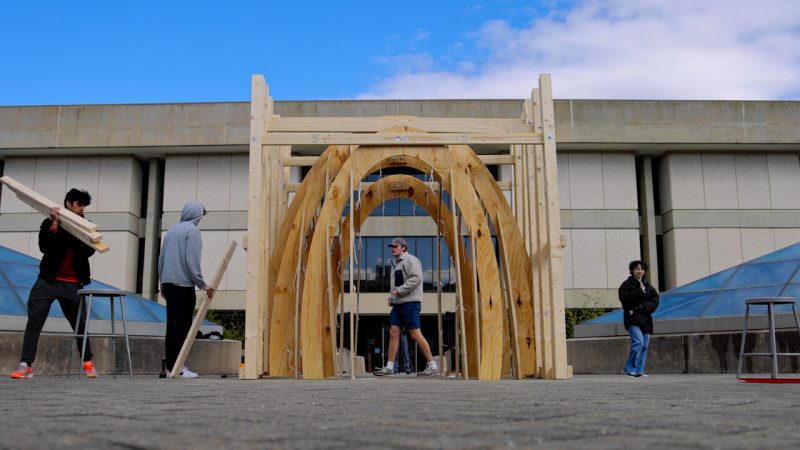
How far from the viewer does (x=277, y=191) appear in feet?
36.5

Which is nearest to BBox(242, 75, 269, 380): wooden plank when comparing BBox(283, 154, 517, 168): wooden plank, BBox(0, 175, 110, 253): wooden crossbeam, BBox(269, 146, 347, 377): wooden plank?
BBox(269, 146, 347, 377): wooden plank

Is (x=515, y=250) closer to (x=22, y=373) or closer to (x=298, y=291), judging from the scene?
(x=298, y=291)

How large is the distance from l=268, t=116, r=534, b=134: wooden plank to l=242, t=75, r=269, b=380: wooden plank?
0.40 metres

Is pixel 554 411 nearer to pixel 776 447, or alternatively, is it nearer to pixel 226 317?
pixel 776 447

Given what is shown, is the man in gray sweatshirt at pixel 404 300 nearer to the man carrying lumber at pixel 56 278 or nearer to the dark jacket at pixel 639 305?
the dark jacket at pixel 639 305

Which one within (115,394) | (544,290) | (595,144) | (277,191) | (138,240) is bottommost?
(115,394)

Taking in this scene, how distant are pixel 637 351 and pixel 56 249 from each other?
7.88 m

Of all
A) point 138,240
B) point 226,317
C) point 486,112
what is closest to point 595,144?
point 486,112

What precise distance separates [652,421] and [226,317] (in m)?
35.7

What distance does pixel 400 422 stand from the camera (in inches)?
128

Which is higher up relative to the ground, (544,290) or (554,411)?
(544,290)

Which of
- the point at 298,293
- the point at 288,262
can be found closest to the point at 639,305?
the point at 298,293

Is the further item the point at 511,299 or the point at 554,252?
the point at 511,299

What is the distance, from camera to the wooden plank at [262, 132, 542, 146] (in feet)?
32.5
